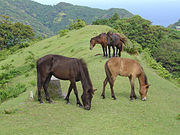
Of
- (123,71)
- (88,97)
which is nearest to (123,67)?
(123,71)

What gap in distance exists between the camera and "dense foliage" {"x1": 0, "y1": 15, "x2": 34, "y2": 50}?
45.1m

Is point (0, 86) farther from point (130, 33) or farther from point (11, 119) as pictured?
point (130, 33)

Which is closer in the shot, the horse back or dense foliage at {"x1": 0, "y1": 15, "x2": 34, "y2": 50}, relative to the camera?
the horse back

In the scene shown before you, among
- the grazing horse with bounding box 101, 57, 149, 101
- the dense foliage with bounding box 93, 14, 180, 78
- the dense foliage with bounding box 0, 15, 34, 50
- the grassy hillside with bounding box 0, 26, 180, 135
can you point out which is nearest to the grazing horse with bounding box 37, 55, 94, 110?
the grassy hillside with bounding box 0, 26, 180, 135

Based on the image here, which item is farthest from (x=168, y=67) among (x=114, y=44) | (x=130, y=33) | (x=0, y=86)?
(x=0, y=86)

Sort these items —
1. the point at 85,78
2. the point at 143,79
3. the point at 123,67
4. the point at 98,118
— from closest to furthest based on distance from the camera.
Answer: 1. the point at 98,118
2. the point at 85,78
3. the point at 123,67
4. the point at 143,79

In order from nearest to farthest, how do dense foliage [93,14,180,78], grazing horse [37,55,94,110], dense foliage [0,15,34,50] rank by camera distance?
grazing horse [37,55,94,110], dense foliage [93,14,180,78], dense foliage [0,15,34,50]

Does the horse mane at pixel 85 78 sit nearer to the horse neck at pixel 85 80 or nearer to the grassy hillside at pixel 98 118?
the horse neck at pixel 85 80

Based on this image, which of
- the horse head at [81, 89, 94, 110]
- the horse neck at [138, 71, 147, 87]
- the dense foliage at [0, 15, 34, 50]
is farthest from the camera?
the dense foliage at [0, 15, 34, 50]

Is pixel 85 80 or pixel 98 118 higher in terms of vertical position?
pixel 85 80

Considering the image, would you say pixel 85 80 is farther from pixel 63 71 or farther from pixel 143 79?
pixel 143 79

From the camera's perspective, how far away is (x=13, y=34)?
4712cm

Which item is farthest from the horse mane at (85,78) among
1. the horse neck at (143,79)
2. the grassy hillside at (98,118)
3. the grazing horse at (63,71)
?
the horse neck at (143,79)

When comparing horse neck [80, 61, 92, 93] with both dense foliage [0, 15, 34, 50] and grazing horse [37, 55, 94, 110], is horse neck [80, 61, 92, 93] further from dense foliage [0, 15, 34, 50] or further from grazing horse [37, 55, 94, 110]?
dense foliage [0, 15, 34, 50]
